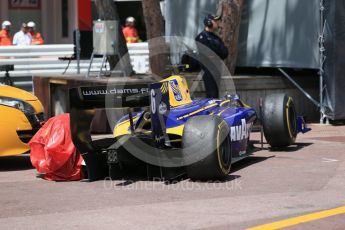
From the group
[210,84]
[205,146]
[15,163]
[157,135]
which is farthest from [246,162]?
[15,163]

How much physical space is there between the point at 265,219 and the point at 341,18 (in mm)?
7549

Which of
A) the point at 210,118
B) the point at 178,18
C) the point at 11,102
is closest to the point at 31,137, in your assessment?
the point at 11,102

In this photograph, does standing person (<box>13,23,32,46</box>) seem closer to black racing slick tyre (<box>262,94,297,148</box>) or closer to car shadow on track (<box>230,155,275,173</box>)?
black racing slick tyre (<box>262,94,297,148</box>)

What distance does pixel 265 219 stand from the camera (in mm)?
6945

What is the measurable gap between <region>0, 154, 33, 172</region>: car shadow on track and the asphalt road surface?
0.31 ft

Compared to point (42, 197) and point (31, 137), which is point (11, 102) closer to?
point (31, 137)

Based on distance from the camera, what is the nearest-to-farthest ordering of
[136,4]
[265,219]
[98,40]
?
[265,219], [98,40], [136,4]

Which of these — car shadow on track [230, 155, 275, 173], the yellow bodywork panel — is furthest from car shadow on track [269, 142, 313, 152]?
the yellow bodywork panel

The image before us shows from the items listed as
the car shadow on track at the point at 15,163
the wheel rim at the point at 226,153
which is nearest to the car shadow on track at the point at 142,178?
the wheel rim at the point at 226,153

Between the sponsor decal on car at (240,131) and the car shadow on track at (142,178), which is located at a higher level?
the sponsor decal on car at (240,131)

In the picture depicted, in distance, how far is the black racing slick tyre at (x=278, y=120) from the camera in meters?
10.7

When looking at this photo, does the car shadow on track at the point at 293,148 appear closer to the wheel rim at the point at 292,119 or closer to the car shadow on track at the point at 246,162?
the wheel rim at the point at 292,119

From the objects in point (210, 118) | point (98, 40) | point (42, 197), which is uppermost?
point (98, 40)

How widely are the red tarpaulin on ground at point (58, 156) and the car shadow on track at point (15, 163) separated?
1086 millimetres
